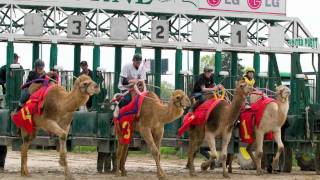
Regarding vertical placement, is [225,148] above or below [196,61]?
below

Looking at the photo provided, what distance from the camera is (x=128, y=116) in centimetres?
1775

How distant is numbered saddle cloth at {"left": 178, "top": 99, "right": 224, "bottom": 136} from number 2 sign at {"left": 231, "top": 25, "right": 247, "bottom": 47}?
7787 mm

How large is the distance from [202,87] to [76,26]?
20.5 ft

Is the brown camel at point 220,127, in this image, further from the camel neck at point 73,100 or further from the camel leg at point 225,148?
the camel neck at point 73,100

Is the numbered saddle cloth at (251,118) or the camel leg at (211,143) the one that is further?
the numbered saddle cloth at (251,118)

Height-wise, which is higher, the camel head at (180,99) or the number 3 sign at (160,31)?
the number 3 sign at (160,31)

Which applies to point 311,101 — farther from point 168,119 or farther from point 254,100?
point 168,119

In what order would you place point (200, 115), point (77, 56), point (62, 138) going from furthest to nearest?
point (77, 56)
point (200, 115)
point (62, 138)

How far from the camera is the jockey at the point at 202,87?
62.2 feet

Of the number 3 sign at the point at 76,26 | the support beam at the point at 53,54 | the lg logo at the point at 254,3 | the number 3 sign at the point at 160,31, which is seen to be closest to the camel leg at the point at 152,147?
the support beam at the point at 53,54

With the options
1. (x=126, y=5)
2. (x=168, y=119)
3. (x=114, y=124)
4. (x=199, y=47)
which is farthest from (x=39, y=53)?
(x=168, y=119)

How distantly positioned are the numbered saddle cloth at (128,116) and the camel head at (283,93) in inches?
131

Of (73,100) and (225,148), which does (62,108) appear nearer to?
(73,100)

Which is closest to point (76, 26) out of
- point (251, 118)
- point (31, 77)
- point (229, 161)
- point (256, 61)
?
point (256, 61)
